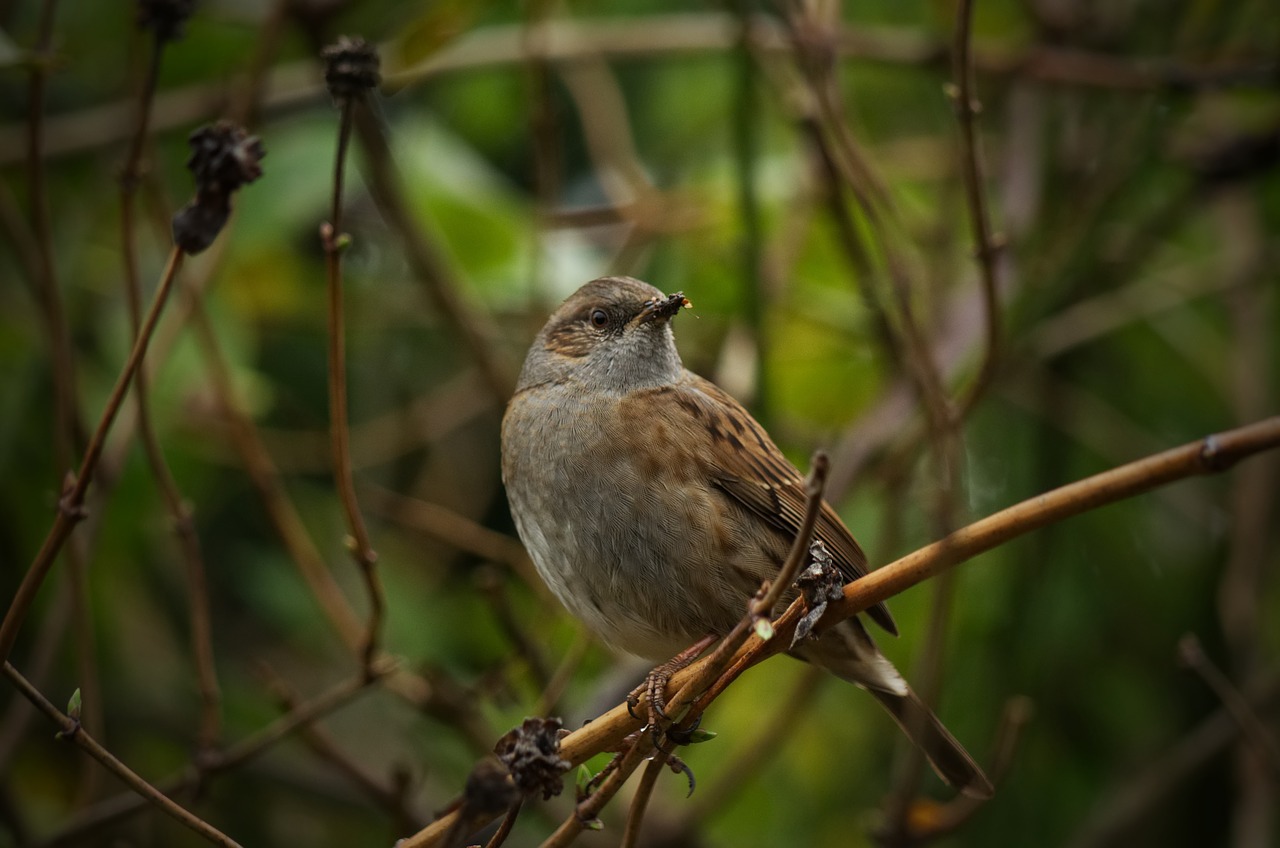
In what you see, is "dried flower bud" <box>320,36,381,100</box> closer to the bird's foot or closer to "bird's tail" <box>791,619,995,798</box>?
the bird's foot

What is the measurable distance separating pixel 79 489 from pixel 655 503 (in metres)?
1.61

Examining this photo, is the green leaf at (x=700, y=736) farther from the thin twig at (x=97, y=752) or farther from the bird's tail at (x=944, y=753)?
the bird's tail at (x=944, y=753)

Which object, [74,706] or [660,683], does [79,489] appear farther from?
[660,683]

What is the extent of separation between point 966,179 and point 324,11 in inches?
89.0

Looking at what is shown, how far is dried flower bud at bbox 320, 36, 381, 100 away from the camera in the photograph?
2484mm

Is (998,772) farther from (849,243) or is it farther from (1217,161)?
(1217,161)

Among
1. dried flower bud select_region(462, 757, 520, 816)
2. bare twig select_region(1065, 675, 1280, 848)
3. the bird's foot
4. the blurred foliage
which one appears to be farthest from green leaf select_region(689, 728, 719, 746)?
bare twig select_region(1065, 675, 1280, 848)

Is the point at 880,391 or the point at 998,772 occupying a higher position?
the point at 880,391

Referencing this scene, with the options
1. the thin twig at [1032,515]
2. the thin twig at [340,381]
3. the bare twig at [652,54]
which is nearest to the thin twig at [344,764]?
the thin twig at [340,381]

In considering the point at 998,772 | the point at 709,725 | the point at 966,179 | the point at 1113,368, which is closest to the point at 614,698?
the point at 709,725

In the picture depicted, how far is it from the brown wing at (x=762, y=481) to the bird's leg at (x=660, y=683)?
401 millimetres

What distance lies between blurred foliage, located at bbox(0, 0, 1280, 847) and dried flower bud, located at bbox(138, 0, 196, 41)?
183 centimetres

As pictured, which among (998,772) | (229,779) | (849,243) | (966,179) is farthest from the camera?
(229,779)

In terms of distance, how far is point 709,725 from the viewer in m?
5.20
